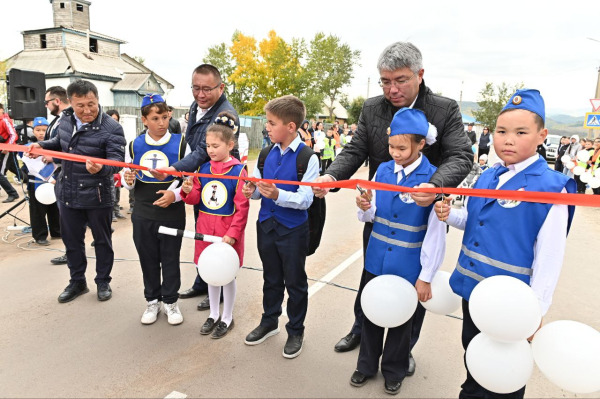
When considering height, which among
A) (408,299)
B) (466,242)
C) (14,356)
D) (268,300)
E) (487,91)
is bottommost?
(14,356)

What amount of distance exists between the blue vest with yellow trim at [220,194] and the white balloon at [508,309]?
2.13m

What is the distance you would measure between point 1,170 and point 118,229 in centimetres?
386

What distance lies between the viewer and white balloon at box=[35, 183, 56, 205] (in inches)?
224

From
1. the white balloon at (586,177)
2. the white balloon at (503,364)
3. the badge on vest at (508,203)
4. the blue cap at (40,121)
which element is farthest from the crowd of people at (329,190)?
the white balloon at (586,177)

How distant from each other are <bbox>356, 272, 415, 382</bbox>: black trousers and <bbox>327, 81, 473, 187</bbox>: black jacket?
87cm

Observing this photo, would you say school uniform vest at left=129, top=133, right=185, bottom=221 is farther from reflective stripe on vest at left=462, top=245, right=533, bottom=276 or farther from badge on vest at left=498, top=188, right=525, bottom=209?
badge on vest at left=498, top=188, right=525, bottom=209

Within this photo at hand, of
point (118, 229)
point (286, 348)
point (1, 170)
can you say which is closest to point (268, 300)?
point (286, 348)

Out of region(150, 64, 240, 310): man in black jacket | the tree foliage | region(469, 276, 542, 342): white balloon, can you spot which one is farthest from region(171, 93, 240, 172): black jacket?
the tree foliage

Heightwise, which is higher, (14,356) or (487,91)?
(487,91)

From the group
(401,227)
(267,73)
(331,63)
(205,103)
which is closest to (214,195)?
(205,103)

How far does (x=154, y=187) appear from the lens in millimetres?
3521

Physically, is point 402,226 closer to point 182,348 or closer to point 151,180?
point 182,348

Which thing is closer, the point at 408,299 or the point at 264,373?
the point at 408,299

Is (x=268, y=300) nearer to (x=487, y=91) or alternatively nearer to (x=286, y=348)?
(x=286, y=348)
